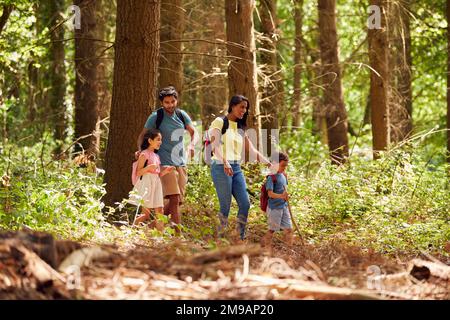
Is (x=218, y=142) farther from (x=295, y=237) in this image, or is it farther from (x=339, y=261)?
(x=339, y=261)

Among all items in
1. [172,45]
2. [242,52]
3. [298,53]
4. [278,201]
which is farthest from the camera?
[298,53]

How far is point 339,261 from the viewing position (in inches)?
298

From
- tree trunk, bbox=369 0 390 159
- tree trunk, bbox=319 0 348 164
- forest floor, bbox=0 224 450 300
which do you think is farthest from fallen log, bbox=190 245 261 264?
tree trunk, bbox=319 0 348 164

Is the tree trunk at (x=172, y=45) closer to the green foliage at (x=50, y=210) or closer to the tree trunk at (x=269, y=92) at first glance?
the tree trunk at (x=269, y=92)

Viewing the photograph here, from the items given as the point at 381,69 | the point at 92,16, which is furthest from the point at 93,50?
the point at 381,69

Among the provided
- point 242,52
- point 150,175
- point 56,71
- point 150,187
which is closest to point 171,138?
point 150,175

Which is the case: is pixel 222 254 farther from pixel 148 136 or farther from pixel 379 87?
pixel 379 87

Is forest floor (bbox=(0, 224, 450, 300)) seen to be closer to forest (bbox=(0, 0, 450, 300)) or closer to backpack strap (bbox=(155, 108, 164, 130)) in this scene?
forest (bbox=(0, 0, 450, 300))

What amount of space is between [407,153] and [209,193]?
436cm

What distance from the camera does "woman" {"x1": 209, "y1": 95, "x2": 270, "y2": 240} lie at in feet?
38.4

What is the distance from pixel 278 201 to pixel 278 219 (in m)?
0.26

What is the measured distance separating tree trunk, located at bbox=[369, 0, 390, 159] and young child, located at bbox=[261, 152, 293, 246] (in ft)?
28.2

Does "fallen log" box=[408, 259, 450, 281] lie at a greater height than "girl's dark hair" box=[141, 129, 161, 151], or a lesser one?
lesser

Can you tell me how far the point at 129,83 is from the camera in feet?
41.1
